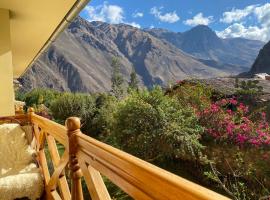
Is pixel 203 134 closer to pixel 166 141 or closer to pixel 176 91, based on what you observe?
pixel 166 141

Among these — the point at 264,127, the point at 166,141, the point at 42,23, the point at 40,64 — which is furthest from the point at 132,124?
the point at 40,64

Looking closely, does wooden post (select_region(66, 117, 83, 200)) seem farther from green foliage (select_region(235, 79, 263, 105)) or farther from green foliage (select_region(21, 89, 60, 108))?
green foliage (select_region(21, 89, 60, 108))

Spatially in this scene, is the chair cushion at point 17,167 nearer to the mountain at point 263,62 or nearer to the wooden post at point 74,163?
the wooden post at point 74,163

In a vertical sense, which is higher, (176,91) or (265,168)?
(176,91)

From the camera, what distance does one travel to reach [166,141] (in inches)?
375

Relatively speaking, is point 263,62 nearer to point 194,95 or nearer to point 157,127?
point 194,95

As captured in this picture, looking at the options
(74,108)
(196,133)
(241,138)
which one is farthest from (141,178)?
(74,108)

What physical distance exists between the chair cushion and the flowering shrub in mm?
5854

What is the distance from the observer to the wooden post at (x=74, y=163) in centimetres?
253

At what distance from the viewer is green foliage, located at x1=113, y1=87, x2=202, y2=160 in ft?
30.6

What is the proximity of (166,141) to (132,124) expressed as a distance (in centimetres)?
115

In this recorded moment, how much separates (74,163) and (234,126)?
7.36 m

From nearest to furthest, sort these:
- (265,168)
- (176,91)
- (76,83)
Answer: (265,168), (176,91), (76,83)

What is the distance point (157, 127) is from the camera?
9.71 metres
